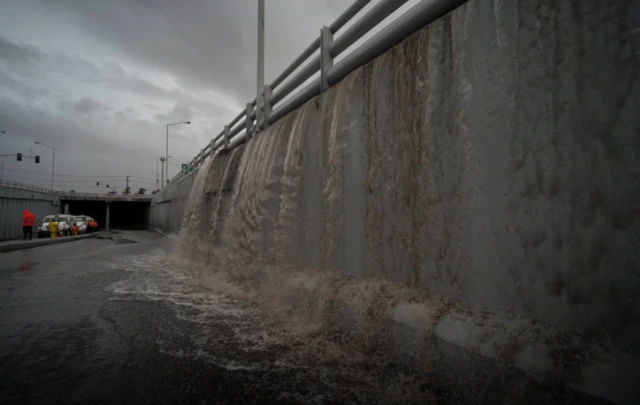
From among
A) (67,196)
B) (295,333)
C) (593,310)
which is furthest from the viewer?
(67,196)

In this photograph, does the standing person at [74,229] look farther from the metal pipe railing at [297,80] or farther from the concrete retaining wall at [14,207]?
the metal pipe railing at [297,80]

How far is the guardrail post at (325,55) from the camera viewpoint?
506 cm

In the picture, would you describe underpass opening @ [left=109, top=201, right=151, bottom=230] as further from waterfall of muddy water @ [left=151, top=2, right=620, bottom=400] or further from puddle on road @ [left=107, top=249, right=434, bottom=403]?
waterfall of muddy water @ [left=151, top=2, right=620, bottom=400]

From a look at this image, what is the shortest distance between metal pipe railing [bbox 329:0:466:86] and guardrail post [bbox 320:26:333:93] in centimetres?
26

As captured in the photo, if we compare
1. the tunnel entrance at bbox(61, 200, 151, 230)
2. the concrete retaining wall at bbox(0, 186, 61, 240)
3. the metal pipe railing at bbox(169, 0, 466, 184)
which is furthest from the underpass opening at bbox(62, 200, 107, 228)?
the metal pipe railing at bbox(169, 0, 466, 184)

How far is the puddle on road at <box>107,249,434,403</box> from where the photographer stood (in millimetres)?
2451

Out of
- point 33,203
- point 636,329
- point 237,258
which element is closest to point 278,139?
point 237,258

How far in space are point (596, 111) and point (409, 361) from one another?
81.6 inches

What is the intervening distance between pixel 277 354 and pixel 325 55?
403 centimetres

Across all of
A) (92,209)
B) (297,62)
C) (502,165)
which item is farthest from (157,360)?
(92,209)

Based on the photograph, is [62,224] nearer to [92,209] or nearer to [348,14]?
[348,14]

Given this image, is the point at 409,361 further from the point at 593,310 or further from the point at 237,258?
the point at 237,258

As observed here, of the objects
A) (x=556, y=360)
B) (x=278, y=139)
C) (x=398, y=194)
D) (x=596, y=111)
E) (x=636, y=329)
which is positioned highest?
(x=278, y=139)

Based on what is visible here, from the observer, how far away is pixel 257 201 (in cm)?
643
